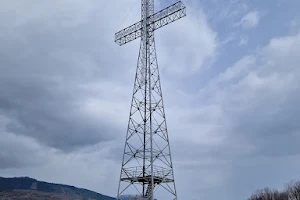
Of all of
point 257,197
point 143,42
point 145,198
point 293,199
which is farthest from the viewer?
point 257,197

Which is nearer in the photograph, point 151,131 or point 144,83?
point 151,131

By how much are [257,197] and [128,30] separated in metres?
81.6

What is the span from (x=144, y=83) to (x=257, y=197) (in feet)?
259

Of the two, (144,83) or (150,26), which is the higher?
(150,26)

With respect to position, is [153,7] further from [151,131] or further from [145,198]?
[145,198]

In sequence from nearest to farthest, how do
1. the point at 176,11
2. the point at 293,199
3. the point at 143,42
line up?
the point at 176,11
the point at 143,42
the point at 293,199

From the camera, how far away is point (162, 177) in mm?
34094

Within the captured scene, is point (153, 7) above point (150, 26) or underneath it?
above

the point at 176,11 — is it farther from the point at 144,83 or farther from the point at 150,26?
the point at 144,83

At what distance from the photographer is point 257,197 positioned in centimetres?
9800

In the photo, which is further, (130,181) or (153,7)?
(153,7)

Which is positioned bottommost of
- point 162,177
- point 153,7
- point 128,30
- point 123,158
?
point 162,177

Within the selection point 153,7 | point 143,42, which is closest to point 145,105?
point 143,42

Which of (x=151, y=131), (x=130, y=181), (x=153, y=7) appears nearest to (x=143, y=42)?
(x=153, y=7)
